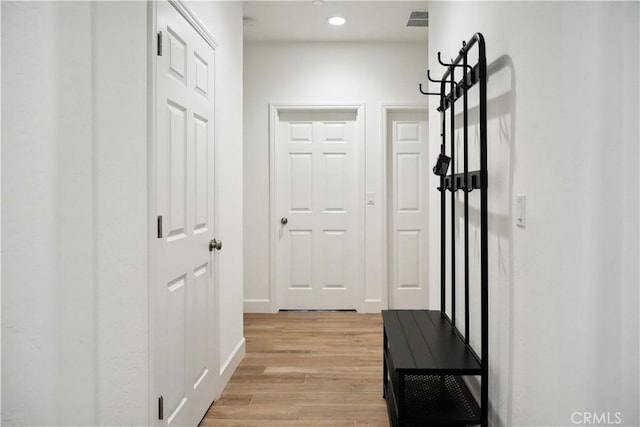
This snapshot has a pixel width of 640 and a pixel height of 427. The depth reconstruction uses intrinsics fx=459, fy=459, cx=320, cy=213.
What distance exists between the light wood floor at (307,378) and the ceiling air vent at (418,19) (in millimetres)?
2580

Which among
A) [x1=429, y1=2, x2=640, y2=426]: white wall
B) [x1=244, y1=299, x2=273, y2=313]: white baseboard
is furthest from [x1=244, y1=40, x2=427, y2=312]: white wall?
[x1=429, y1=2, x2=640, y2=426]: white wall

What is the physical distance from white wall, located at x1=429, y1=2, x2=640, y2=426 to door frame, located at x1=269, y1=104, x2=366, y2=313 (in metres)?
2.59

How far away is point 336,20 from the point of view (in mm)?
3820

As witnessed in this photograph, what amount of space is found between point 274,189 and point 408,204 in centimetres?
129

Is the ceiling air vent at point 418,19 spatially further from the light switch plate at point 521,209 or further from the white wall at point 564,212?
the light switch plate at point 521,209

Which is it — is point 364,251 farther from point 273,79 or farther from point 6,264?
point 6,264

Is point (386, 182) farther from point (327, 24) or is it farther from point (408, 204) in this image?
point (327, 24)

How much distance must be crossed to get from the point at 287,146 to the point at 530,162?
320cm

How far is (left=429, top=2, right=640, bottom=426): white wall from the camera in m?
A: 1.03

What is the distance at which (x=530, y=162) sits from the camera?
4.63 feet

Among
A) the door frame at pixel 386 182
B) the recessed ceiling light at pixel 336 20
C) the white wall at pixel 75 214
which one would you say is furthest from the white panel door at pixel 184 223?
the door frame at pixel 386 182

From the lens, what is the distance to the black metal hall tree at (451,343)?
166cm

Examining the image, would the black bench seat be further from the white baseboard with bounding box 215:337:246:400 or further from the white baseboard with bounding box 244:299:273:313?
the white baseboard with bounding box 244:299:273:313

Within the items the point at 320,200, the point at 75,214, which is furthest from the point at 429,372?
the point at 320,200
